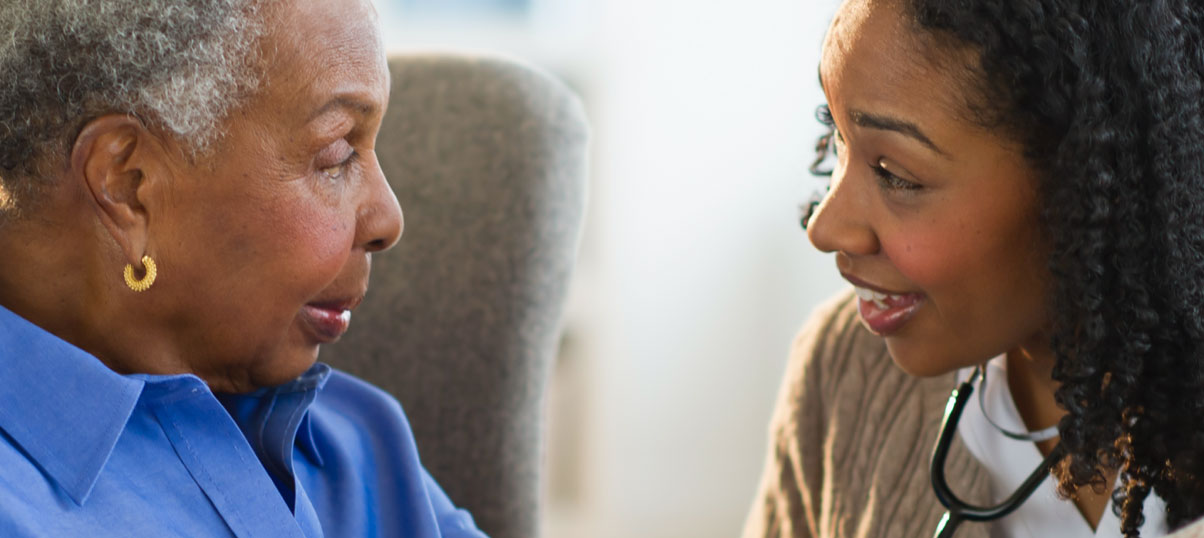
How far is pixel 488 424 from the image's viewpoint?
1617 mm

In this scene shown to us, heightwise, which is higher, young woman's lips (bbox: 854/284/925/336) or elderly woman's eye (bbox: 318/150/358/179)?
elderly woman's eye (bbox: 318/150/358/179)

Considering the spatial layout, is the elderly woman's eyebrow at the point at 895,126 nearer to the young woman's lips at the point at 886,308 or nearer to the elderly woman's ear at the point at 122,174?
the young woman's lips at the point at 886,308

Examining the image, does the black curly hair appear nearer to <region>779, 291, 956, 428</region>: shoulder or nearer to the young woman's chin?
the young woman's chin

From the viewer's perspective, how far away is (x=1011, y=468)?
53.0 inches

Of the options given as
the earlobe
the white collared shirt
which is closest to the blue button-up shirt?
the earlobe

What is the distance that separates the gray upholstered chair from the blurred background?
129 centimetres

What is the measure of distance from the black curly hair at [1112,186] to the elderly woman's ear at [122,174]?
2.29 ft

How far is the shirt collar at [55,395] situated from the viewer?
946 millimetres

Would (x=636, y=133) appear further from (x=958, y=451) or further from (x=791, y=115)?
(x=958, y=451)

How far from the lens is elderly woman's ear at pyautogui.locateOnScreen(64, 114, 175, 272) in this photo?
0.98 m

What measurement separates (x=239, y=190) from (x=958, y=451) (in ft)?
2.72

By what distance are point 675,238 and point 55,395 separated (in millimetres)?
2188

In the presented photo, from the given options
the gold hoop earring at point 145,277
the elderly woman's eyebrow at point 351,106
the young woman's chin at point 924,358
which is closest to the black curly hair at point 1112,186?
the young woman's chin at point 924,358

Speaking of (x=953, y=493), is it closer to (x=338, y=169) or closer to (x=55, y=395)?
(x=338, y=169)
